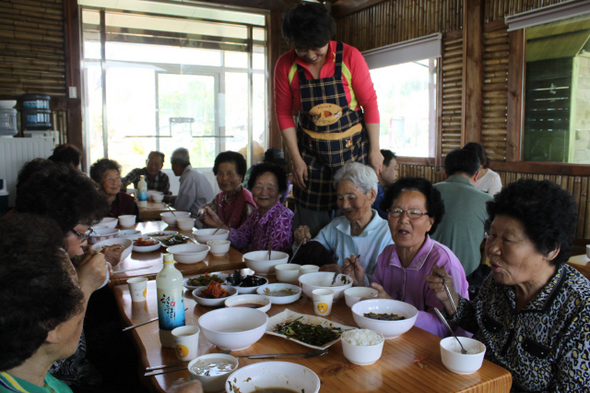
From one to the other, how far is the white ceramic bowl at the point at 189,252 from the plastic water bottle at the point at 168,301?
3.42ft

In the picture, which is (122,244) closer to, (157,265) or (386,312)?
(157,265)

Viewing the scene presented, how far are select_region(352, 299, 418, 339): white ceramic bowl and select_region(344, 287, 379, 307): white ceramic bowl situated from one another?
11 cm

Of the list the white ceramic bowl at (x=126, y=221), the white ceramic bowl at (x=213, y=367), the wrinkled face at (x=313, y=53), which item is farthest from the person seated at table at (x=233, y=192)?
the white ceramic bowl at (x=213, y=367)

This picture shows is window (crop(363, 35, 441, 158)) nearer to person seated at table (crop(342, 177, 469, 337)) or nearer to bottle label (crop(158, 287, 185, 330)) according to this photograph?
person seated at table (crop(342, 177, 469, 337))

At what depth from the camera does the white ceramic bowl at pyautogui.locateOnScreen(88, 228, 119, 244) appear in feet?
10.9

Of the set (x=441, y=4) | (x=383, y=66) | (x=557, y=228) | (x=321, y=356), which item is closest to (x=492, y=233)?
(x=557, y=228)

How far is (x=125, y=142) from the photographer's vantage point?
736cm

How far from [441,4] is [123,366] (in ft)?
Answer: 19.9

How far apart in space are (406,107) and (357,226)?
4.90m

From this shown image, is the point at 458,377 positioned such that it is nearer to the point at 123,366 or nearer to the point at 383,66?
the point at 123,366

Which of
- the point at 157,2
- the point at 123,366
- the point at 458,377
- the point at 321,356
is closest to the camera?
the point at 458,377

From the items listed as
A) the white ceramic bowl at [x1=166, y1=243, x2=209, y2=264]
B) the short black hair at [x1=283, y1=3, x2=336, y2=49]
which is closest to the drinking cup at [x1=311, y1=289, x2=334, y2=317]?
the white ceramic bowl at [x1=166, y1=243, x2=209, y2=264]

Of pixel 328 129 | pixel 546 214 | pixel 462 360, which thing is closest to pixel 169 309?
pixel 462 360

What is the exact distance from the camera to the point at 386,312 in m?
1.74
